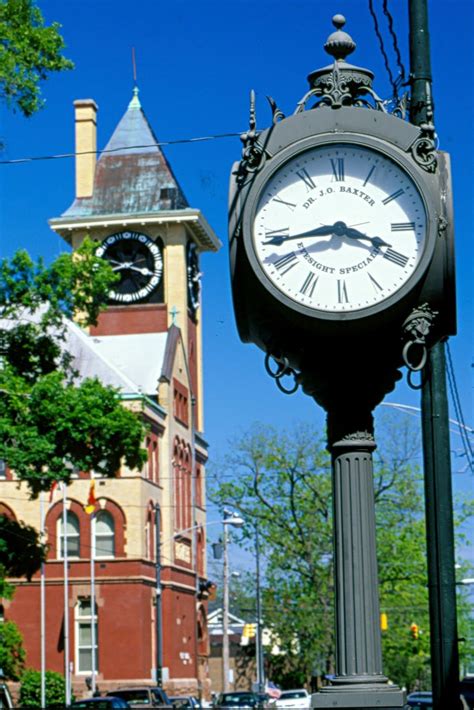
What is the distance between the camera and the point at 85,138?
262ft

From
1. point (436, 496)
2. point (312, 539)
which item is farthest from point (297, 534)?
point (436, 496)

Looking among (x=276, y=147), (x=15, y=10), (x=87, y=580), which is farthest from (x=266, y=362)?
(x=87, y=580)

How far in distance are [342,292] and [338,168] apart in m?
0.41

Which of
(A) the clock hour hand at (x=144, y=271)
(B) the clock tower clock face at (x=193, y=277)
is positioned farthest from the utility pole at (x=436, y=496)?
(B) the clock tower clock face at (x=193, y=277)

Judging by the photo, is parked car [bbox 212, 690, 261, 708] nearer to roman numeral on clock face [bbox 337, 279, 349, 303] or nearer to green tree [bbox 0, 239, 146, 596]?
green tree [bbox 0, 239, 146, 596]

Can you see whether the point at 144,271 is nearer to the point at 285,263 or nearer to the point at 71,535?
the point at 71,535

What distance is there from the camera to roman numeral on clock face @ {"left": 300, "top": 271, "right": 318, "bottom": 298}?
15.4 ft

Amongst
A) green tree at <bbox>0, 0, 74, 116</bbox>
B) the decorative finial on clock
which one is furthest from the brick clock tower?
the decorative finial on clock

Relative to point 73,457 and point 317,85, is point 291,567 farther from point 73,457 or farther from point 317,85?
point 317,85

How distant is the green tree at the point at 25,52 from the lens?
26.5 meters

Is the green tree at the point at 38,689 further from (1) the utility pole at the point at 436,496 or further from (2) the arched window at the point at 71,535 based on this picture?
(1) the utility pole at the point at 436,496

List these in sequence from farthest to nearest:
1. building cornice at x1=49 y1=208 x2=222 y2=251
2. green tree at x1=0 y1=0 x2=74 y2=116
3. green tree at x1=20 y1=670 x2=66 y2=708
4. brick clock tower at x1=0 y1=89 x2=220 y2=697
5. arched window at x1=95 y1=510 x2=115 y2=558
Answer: building cornice at x1=49 y1=208 x2=222 y2=251 < arched window at x1=95 y1=510 x2=115 y2=558 < brick clock tower at x1=0 y1=89 x2=220 y2=697 < green tree at x1=20 y1=670 x2=66 y2=708 < green tree at x1=0 y1=0 x2=74 y2=116

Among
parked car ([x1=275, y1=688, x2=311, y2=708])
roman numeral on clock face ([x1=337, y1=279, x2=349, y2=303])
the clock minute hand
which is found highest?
the clock minute hand

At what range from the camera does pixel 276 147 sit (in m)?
4.75
